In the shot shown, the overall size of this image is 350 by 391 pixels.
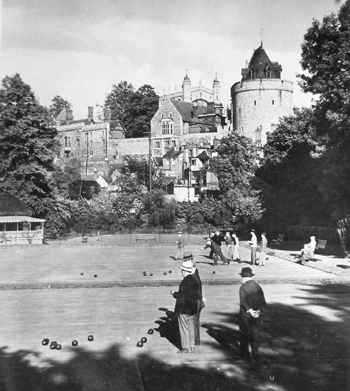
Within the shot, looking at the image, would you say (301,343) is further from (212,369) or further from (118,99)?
(118,99)

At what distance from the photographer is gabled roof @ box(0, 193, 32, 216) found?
40.8 metres

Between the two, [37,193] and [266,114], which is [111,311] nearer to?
[37,193]

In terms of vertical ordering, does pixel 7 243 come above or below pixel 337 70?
below

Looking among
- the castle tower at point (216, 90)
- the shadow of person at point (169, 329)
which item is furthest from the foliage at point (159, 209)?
the castle tower at point (216, 90)

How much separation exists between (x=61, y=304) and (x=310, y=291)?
26.3 ft

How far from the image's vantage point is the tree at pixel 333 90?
2734 centimetres

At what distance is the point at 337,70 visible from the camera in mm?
28109

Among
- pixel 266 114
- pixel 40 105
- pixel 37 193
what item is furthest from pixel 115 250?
pixel 266 114

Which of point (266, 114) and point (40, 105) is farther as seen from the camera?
point (266, 114)

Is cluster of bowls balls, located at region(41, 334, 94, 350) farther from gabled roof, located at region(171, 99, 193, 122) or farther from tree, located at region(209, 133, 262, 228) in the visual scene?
gabled roof, located at region(171, 99, 193, 122)

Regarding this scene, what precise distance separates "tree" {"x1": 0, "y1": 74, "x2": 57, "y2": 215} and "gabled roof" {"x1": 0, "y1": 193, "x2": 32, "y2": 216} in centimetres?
235

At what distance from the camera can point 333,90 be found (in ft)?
91.2

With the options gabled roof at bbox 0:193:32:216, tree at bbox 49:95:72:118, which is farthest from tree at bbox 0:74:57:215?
tree at bbox 49:95:72:118

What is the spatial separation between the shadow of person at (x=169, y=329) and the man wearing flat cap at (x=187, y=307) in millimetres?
594
